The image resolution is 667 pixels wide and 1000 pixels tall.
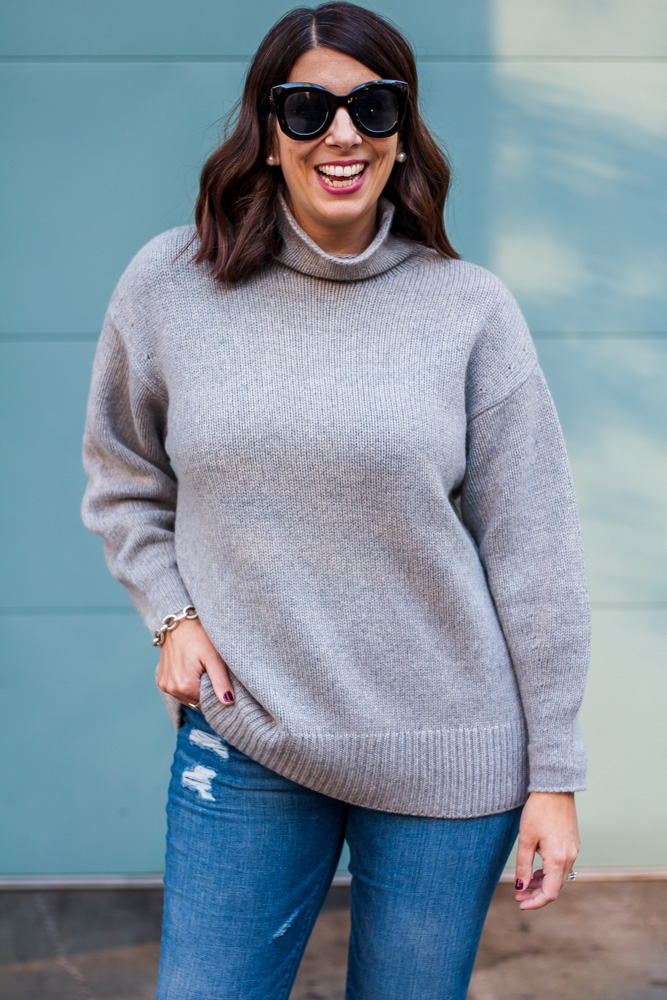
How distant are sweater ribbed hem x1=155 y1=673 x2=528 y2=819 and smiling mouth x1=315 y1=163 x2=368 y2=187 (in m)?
0.72

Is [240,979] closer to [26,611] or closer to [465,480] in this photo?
[465,480]

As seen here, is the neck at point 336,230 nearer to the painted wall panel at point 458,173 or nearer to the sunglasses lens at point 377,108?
the sunglasses lens at point 377,108

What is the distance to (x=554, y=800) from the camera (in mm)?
1333

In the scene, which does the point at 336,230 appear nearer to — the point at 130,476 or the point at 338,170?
the point at 338,170

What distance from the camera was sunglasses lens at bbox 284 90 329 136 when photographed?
1.29m

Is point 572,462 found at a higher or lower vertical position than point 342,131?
lower

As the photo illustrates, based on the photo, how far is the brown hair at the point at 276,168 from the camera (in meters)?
1.32

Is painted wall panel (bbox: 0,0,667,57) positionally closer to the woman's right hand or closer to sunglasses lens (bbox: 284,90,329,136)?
sunglasses lens (bbox: 284,90,329,136)

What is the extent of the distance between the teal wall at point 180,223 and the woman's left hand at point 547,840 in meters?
1.25

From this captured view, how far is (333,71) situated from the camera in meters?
1.31

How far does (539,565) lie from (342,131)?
2.19 ft

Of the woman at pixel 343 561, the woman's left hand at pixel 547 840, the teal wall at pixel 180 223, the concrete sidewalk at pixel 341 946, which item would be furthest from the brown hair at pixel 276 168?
the concrete sidewalk at pixel 341 946

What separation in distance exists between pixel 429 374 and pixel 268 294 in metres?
0.26

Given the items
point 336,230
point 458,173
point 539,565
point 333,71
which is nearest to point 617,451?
point 458,173
